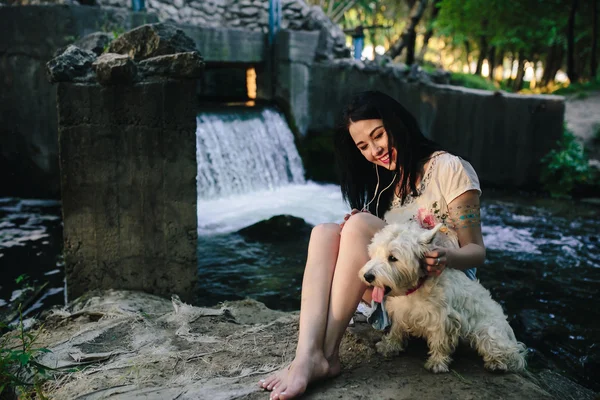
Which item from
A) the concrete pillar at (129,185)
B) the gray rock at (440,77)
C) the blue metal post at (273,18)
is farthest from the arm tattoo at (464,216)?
the gray rock at (440,77)

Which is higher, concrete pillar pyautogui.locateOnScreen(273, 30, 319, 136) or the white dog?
concrete pillar pyautogui.locateOnScreen(273, 30, 319, 136)

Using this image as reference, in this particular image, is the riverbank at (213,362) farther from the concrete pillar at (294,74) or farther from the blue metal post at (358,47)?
the blue metal post at (358,47)

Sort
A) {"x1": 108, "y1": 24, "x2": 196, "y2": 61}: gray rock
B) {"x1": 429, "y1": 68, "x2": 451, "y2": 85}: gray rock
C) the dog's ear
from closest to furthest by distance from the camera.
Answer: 1. the dog's ear
2. {"x1": 108, "y1": 24, "x2": 196, "y2": 61}: gray rock
3. {"x1": 429, "y1": 68, "x2": 451, "y2": 85}: gray rock

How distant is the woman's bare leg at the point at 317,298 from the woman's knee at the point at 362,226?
12 cm

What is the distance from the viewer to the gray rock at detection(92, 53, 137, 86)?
4062 millimetres

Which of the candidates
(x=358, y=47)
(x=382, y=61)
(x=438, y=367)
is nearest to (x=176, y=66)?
(x=438, y=367)

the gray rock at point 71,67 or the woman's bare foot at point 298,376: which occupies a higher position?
the gray rock at point 71,67

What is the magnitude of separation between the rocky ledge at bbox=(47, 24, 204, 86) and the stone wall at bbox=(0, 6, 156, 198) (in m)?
4.02

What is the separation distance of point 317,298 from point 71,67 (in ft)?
9.07

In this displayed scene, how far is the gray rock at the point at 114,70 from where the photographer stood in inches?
160

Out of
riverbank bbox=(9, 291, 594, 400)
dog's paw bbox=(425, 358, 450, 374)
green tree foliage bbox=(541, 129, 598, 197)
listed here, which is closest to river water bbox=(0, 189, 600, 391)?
green tree foliage bbox=(541, 129, 598, 197)

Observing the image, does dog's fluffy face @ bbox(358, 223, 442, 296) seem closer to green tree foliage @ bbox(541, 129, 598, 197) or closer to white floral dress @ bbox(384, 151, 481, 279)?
white floral dress @ bbox(384, 151, 481, 279)

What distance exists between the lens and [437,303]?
8.36ft

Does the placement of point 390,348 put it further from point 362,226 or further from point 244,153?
point 244,153
